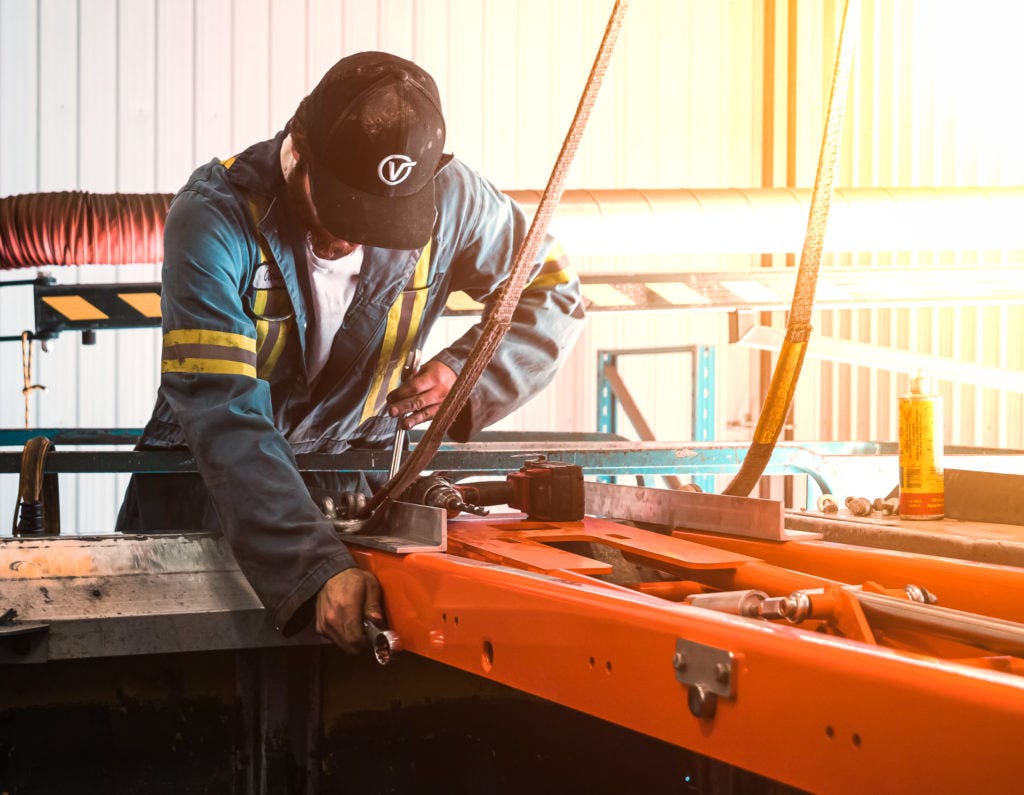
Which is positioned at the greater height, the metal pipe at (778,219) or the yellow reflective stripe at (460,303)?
the metal pipe at (778,219)

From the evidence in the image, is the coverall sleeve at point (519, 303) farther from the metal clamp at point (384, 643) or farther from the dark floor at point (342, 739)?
the metal clamp at point (384, 643)

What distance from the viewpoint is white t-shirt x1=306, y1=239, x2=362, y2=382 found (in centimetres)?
206

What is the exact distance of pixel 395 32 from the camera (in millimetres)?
6648

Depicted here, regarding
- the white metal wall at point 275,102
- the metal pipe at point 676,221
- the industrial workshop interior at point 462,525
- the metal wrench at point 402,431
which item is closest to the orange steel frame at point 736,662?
the industrial workshop interior at point 462,525

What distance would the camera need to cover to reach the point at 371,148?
173 centimetres

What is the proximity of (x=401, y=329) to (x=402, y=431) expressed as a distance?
0.39 m

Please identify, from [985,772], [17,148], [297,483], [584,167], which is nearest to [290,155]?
[297,483]

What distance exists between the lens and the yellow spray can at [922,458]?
6.18 feet

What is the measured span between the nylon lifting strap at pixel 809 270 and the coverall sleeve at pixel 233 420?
2.14 feet

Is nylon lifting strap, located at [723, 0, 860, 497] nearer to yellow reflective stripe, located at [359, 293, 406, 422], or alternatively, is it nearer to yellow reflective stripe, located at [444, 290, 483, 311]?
yellow reflective stripe, located at [359, 293, 406, 422]

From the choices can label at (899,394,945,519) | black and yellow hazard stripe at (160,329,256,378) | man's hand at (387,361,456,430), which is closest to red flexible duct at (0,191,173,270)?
man's hand at (387,361,456,430)

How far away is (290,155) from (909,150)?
5.89m

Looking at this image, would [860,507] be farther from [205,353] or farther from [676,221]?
[676,221]

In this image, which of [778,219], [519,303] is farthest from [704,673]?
[778,219]
